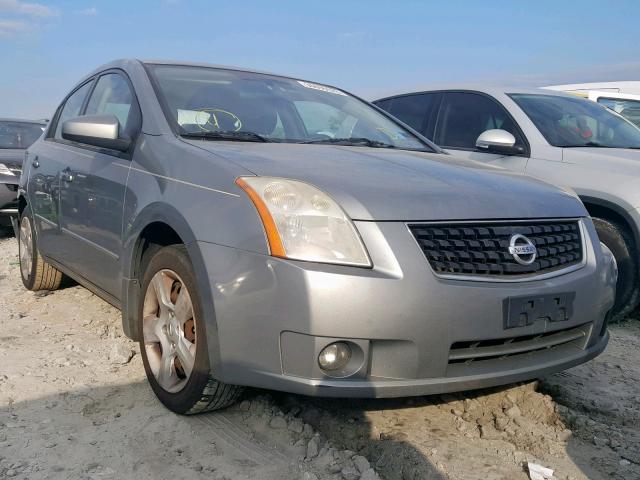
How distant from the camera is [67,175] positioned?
3637mm

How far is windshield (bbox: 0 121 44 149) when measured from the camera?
8.68 metres

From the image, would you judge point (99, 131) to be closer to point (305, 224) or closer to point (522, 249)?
point (305, 224)

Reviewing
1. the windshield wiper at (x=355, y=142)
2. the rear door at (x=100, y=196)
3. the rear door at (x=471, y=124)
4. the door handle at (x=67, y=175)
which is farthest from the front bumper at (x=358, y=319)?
the rear door at (x=471, y=124)

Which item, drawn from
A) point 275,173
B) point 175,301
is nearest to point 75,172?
point 175,301

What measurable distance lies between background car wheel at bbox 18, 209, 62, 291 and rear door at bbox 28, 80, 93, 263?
24 cm

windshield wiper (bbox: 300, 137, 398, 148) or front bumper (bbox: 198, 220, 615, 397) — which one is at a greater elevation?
windshield wiper (bbox: 300, 137, 398, 148)

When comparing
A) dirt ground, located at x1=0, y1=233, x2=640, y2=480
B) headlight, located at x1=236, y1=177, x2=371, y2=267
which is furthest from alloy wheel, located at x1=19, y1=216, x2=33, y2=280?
headlight, located at x1=236, y1=177, x2=371, y2=267

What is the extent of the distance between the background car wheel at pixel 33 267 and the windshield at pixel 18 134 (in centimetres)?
455

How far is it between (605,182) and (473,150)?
113 cm

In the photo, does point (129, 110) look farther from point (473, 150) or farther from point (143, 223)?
point (473, 150)

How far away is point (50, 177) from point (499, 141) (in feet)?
10.3

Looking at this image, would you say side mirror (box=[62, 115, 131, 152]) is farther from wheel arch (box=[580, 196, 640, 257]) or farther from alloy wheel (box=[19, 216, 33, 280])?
wheel arch (box=[580, 196, 640, 257])

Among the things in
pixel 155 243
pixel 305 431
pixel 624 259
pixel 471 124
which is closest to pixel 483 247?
pixel 305 431

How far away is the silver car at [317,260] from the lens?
2.06 meters
